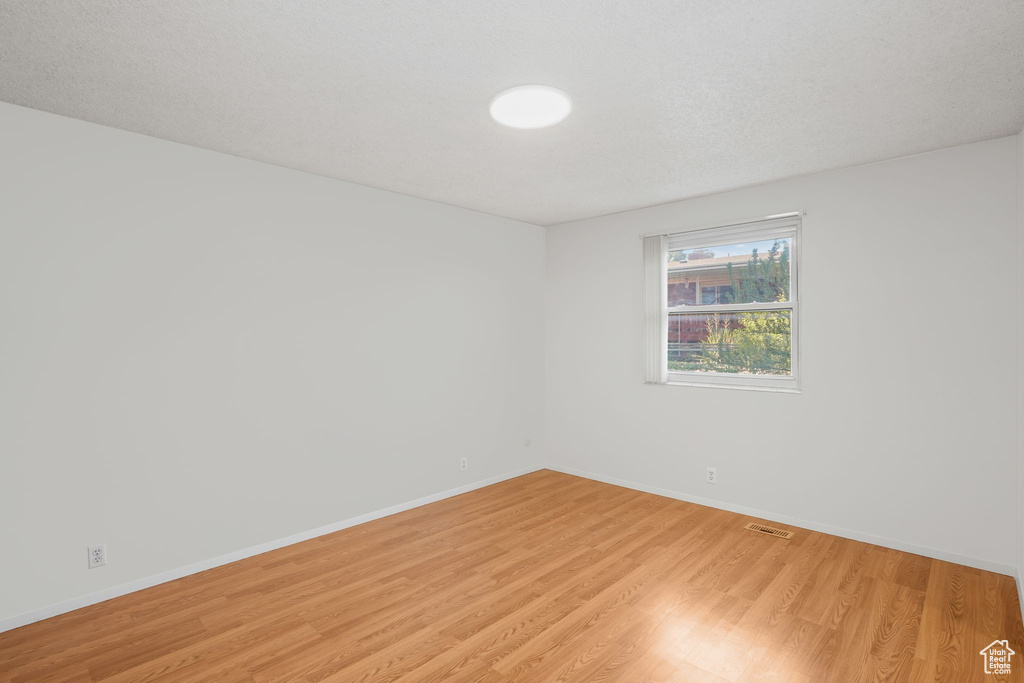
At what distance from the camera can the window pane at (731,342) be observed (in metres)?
4.09

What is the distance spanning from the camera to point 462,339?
4.86m

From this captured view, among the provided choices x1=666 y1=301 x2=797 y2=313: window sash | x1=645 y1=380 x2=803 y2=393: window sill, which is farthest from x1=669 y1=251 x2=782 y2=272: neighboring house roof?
x1=645 y1=380 x2=803 y2=393: window sill

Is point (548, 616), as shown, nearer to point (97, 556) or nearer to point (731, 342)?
point (97, 556)

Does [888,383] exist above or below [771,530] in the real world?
above

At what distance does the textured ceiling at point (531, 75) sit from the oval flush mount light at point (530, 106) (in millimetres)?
73

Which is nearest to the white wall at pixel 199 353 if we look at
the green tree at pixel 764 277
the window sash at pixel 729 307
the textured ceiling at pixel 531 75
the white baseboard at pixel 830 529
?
the textured ceiling at pixel 531 75

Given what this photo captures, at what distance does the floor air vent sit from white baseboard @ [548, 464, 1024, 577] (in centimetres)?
17

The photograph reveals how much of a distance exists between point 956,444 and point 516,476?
3.64 m

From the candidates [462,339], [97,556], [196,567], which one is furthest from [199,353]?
[462,339]

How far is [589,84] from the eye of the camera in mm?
2373

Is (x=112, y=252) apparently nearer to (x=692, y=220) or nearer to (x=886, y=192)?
(x=692, y=220)

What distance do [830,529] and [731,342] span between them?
1.61 meters

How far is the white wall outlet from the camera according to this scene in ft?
9.18

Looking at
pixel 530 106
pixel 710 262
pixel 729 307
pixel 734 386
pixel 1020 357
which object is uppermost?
pixel 530 106
